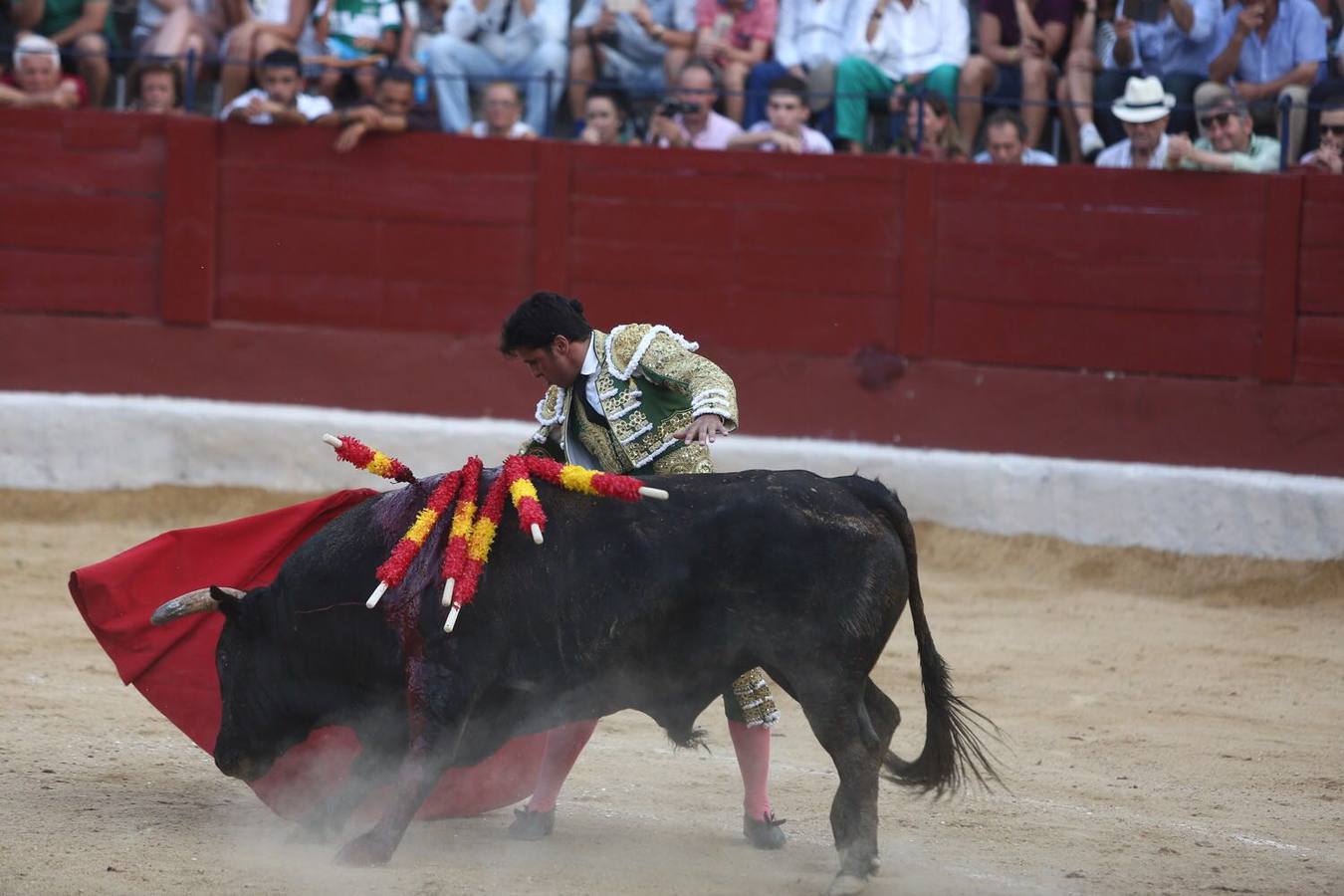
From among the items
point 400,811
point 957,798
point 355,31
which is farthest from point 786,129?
point 400,811

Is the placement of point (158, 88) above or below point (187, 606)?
above

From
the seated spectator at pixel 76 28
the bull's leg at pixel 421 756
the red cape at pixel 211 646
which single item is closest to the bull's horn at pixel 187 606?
the red cape at pixel 211 646

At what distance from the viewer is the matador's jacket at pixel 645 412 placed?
4.26m

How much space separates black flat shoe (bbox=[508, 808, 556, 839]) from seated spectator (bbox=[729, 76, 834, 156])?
4.26 m

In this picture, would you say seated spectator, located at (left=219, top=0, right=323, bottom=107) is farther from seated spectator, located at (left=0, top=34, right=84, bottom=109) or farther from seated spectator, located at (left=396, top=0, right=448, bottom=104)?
seated spectator, located at (left=0, top=34, right=84, bottom=109)

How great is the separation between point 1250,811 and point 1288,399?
336 cm

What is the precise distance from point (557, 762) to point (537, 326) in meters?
1.01

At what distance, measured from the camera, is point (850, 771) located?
153 inches

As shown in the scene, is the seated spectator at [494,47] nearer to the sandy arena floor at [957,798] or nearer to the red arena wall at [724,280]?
the red arena wall at [724,280]

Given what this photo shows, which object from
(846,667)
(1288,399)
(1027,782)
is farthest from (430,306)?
(846,667)

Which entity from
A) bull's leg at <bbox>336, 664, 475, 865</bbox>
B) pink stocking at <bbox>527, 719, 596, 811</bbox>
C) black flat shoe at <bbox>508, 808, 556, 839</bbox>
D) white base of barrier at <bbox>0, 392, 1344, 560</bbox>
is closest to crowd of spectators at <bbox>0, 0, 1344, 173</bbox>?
white base of barrier at <bbox>0, 392, 1344, 560</bbox>

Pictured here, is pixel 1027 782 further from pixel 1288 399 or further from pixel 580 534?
pixel 1288 399

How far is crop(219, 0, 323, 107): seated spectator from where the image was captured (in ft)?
27.7

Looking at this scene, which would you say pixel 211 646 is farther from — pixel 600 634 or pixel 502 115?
pixel 502 115
